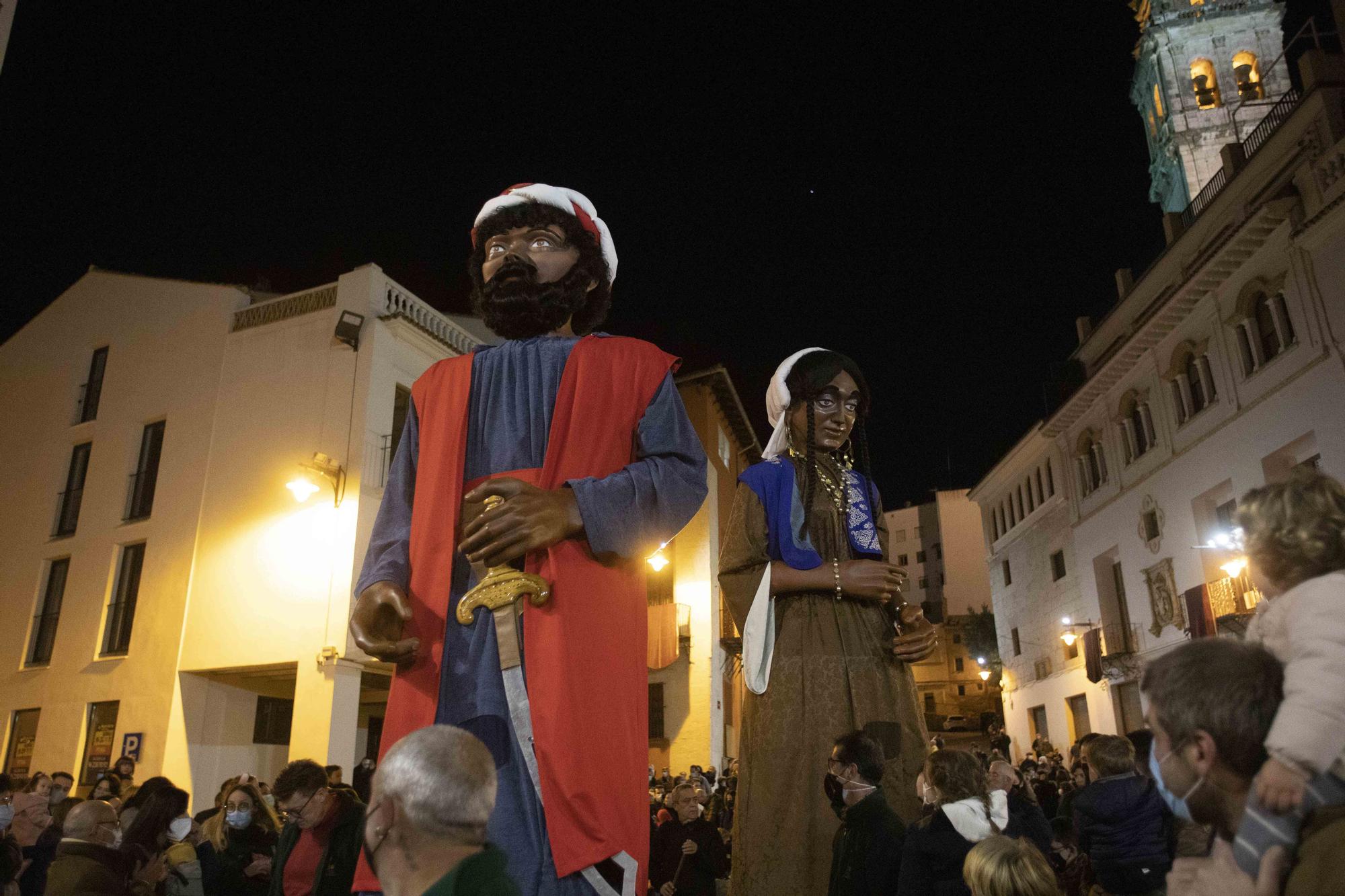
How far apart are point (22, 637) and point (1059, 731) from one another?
84.0 ft

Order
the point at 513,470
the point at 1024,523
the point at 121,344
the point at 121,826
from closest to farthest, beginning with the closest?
1. the point at 513,470
2. the point at 121,826
3. the point at 121,344
4. the point at 1024,523

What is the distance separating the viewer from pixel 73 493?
59.8ft

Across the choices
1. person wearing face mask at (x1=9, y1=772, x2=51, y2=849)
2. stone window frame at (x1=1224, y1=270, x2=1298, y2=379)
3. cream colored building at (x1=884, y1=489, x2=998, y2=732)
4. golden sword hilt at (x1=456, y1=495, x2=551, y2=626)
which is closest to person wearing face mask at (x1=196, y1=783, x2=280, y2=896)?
person wearing face mask at (x1=9, y1=772, x2=51, y2=849)

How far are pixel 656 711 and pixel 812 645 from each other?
20092mm

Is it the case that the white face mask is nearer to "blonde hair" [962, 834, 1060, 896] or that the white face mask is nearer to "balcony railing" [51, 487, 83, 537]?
"blonde hair" [962, 834, 1060, 896]

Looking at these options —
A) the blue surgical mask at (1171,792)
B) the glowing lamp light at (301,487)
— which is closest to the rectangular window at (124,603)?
the glowing lamp light at (301,487)

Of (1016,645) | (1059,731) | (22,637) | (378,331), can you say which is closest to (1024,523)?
(1016,645)

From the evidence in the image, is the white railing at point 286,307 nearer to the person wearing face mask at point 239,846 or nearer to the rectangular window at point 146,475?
the rectangular window at point 146,475

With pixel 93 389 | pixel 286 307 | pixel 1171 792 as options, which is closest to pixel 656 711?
pixel 286 307

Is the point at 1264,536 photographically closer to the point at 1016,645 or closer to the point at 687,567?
the point at 687,567

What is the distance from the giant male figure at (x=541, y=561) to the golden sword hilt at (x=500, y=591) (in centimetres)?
2

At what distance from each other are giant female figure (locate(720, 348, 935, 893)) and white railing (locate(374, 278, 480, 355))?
1313cm

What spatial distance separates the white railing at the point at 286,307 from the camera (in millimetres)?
16578

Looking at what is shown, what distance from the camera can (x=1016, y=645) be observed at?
32.3 m
